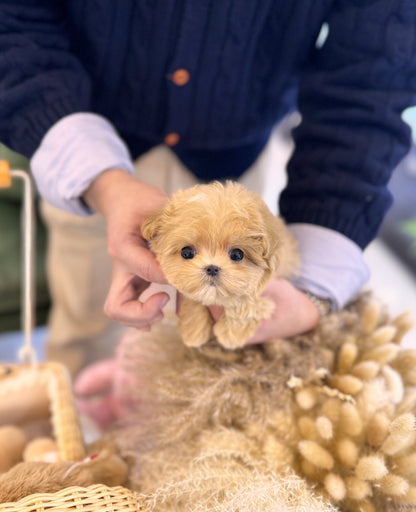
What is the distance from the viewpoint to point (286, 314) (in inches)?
22.3

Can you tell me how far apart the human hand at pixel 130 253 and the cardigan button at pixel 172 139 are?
221mm

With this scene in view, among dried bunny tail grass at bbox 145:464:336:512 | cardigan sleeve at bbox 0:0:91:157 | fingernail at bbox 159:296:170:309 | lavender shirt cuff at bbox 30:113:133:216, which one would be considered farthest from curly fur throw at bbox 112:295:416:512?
cardigan sleeve at bbox 0:0:91:157

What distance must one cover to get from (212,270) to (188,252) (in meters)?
0.03

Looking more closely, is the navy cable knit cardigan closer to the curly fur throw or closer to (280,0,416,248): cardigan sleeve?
(280,0,416,248): cardigan sleeve

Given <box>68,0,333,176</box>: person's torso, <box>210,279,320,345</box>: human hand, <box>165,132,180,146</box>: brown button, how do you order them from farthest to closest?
1. <box>165,132,180,146</box>: brown button
2. <box>68,0,333,176</box>: person's torso
3. <box>210,279,320,345</box>: human hand

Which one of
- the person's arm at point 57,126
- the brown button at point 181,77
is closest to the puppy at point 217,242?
the person's arm at point 57,126

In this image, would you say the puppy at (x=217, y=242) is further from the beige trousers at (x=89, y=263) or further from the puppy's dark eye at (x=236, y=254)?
the beige trousers at (x=89, y=263)

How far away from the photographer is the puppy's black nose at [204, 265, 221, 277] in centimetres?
41

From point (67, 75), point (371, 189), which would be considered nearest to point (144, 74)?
point (67, 75)

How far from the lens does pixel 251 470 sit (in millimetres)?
530

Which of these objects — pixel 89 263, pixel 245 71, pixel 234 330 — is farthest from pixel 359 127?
pixel 89 263

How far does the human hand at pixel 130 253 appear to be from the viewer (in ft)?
1.60

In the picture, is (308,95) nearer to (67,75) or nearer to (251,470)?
(67,75)

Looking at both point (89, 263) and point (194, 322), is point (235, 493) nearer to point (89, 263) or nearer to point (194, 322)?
point (194, 322)
